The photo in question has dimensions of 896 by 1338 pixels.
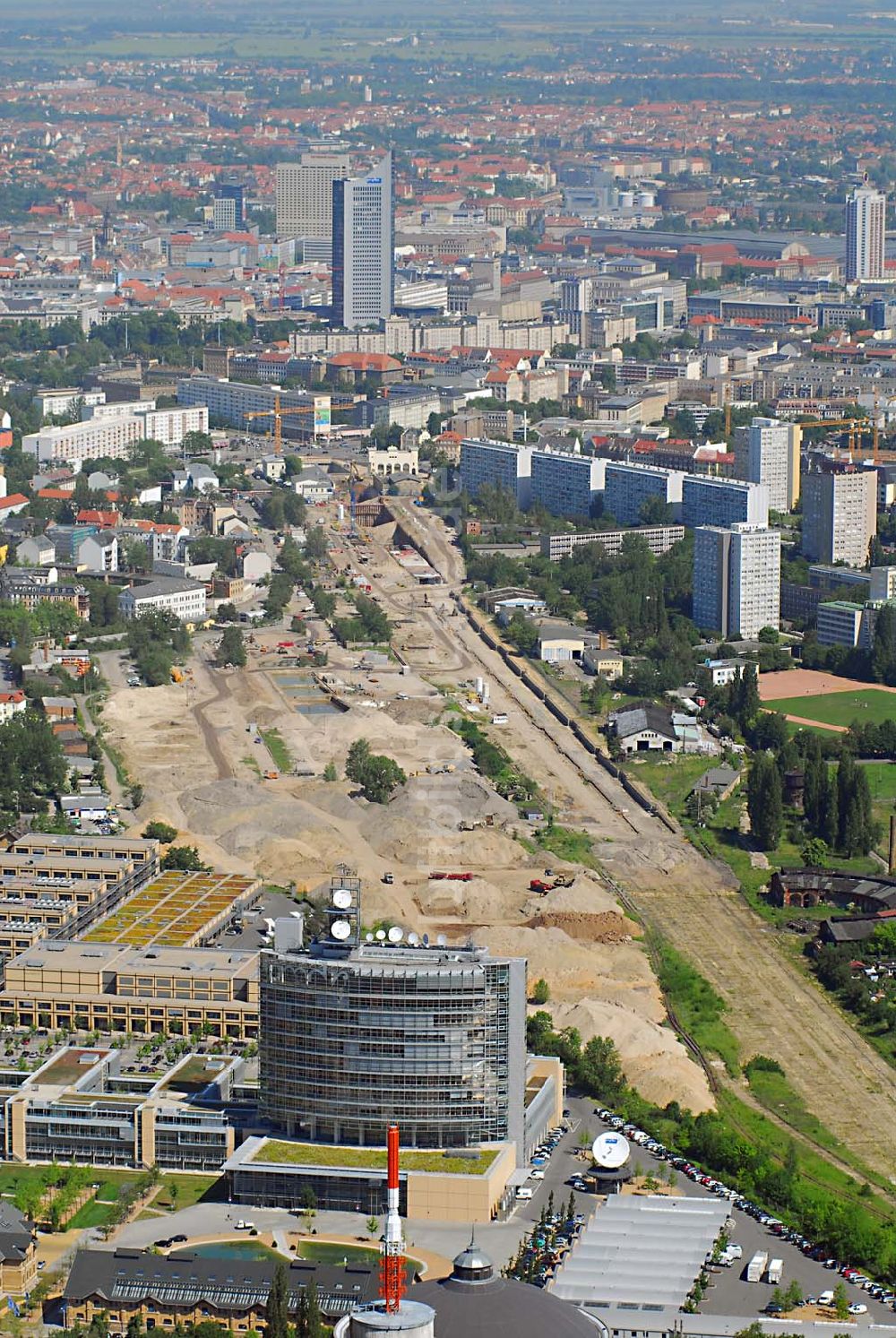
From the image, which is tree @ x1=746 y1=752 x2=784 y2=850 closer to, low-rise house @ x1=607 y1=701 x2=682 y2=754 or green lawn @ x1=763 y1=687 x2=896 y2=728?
low-rise house @ x1=607 y1=701 x2=682 y2=754

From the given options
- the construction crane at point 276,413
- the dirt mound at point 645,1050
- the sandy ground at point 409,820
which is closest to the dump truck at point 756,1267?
the dirt mound at point 645,1050

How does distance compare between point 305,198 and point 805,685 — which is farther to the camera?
point 305,198

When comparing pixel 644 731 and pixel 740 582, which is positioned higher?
pixel 740 582

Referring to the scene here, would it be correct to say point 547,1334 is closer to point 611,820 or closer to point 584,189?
point 611,820

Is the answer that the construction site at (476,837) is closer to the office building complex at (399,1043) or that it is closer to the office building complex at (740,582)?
the office building complex at (399,1043)

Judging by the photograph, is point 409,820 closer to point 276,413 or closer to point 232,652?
point 232,652

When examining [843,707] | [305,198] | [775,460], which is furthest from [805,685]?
[305,198]
